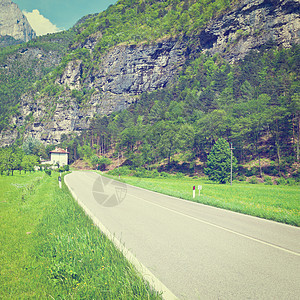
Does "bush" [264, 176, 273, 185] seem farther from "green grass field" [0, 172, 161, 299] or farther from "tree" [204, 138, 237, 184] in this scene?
"green grass field" [0, 172, 161, 299]

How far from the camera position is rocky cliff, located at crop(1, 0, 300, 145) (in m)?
98.2

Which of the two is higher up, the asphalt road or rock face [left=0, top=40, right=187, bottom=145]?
rock face [left=0, top=40, right=187, bottom=145]

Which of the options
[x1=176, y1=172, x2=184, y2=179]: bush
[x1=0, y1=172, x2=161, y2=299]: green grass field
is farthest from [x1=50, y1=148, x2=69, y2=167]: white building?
[x1=0, y1=172, x2=161, y2=299]: green grass field

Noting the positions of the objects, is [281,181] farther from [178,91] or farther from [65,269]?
[178,91]

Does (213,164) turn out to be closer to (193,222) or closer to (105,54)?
(193,222)

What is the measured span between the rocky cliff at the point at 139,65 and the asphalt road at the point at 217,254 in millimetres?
107218

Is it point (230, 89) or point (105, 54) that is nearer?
point (230, 89)

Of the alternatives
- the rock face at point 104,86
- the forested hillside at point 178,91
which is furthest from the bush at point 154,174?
the rock face at point 104,86

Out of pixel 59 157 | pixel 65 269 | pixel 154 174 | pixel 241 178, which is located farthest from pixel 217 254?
pixel 59 157

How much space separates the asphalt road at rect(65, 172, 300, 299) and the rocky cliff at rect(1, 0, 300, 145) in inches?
4221

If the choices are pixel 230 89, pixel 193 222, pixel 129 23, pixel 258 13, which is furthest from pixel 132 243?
pixel 129 23

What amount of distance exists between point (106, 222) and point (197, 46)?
143251 mm

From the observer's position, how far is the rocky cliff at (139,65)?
3868 inches

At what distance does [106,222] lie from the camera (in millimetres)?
8273
